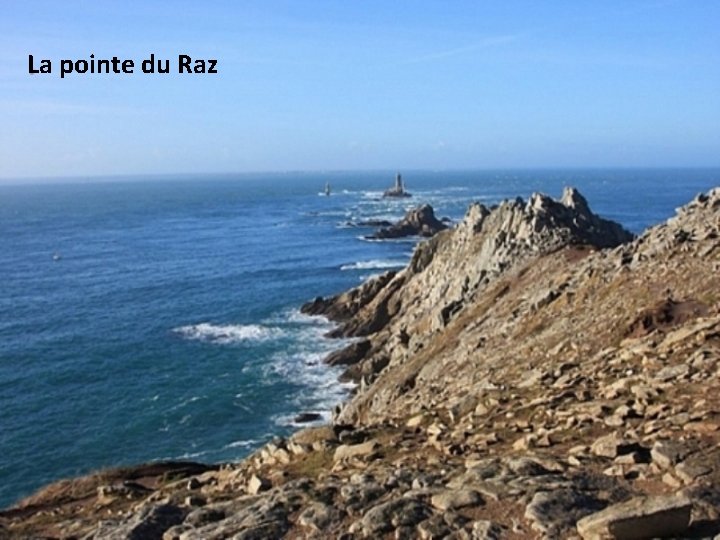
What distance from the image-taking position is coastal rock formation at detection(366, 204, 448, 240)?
149 metres

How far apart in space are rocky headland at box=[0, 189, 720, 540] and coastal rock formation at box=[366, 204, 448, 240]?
113 meters

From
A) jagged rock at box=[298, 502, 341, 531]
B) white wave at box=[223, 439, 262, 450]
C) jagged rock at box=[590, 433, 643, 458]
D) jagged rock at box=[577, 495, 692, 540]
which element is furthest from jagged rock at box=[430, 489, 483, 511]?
white wave at box=[223, 439, 262, 450]

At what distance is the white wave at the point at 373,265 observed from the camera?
4331 inches

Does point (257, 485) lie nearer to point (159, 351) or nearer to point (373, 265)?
point (159, 351)

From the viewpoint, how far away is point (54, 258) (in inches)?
4909

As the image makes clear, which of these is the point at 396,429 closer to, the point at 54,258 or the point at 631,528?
the point at 631,528

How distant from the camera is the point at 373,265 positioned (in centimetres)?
11219

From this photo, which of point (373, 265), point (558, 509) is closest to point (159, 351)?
point (373, 265)

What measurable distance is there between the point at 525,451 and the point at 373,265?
9793 cm

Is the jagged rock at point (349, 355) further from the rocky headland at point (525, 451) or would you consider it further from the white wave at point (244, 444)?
the rocky headland at point (525, 451)

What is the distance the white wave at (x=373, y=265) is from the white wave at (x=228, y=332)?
113 ft

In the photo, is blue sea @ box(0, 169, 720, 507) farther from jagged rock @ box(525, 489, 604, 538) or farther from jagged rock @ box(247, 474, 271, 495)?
jagged rock @ box(525, 489, 604, 538)

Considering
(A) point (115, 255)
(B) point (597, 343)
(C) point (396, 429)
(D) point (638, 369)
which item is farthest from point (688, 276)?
(A) point (115, 255)

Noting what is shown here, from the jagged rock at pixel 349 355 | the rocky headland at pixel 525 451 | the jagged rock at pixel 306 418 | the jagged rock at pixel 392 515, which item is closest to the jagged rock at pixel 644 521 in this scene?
the rocky headland at pixel 525 451
